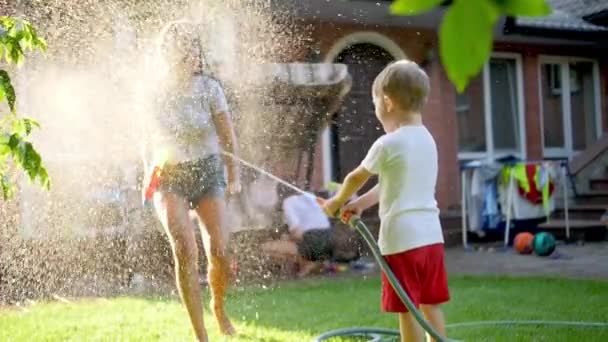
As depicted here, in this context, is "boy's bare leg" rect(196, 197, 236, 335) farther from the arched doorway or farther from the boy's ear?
the arched doorway

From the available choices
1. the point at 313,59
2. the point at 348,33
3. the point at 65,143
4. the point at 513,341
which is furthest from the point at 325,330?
the point at 348,33

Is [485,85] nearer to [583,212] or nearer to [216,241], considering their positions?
[583,212]

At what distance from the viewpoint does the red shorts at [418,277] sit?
9.64 feet

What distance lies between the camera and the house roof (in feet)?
36.7

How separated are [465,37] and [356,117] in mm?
9604

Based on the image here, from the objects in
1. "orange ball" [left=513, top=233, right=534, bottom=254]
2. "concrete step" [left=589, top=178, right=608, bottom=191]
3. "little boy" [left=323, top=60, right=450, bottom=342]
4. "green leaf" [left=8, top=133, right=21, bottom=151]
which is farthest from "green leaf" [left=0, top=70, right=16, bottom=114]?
"concrete step" [left=589, top=178, right=608, bottom=191]

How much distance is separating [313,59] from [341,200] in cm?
651

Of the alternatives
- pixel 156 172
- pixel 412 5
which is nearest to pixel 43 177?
pixel 156 172

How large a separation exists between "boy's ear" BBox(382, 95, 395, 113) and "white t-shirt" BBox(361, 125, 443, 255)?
0.31 feet

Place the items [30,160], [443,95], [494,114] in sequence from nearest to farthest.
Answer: [30,160] < [443,95] < [494,114]

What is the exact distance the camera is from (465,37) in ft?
2.27

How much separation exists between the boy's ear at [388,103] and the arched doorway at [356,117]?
6882 mm

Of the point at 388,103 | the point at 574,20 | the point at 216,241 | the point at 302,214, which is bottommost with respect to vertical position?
the point at 302,214

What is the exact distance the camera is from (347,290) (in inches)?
239
